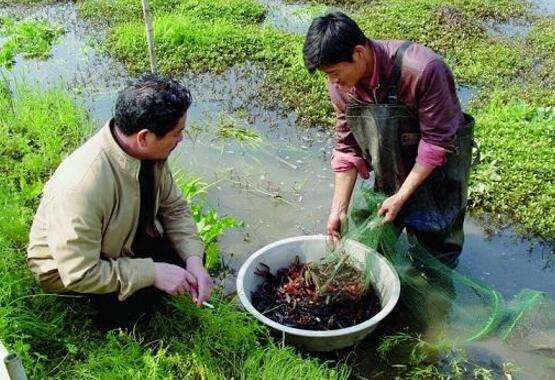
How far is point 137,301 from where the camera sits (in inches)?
135

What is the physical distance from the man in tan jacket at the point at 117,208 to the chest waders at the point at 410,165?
121 cm

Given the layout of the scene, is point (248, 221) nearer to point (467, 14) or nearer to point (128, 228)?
point (128, 228)

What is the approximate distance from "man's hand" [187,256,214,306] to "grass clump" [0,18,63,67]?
5866 mm

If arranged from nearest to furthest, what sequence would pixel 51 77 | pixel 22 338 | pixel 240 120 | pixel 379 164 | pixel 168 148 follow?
pixel 168 148, pixel 22 338, pixel 379 164, pixel 240 120, pixel 51 77

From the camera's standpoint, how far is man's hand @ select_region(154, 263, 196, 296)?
3188 millimetres

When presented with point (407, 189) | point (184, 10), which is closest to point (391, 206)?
point (407, 189)

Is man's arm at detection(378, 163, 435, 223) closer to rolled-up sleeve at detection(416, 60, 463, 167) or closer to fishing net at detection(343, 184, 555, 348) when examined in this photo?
rolled-up sleeve at detection(416, 60, 463, 167)

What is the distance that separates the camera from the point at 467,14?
8688mm

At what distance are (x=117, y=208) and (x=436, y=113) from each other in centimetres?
183


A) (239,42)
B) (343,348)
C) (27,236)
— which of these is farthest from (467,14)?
(27,236)

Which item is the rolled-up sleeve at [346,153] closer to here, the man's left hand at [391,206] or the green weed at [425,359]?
the man's left hand at [391,206]

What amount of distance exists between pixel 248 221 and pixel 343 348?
1759 millimetres

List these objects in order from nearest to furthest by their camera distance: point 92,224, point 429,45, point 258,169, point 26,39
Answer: point 92,224 < point 258,169 < point 429,45 < point 26,39

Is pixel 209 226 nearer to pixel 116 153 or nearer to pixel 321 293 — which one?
pixel 321 293
